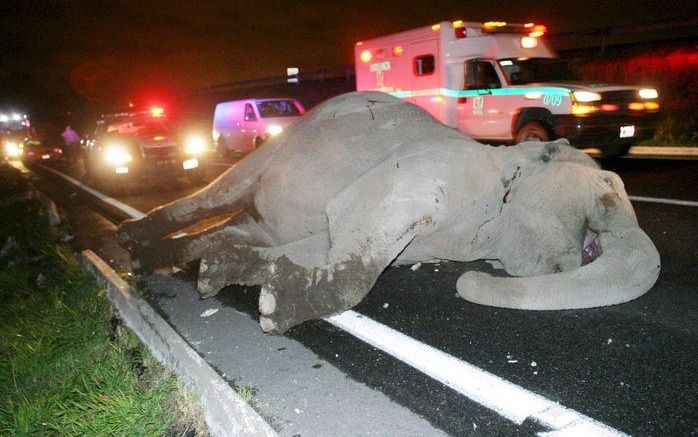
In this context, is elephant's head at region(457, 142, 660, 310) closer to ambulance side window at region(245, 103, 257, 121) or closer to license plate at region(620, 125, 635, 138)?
license plate at region(620, 125, 635, 138)

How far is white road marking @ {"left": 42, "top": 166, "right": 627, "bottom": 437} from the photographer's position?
2.62 m

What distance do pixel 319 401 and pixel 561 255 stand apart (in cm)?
170

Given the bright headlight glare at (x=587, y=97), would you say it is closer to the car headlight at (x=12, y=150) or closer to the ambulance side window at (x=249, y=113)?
the ambulance side window at (x=249, y=113)

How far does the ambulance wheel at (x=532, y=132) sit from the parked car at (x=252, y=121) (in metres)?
7.79

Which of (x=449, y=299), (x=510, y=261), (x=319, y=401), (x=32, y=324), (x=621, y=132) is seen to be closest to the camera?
(x=319, y=401)

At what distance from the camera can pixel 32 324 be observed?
15.7 feet

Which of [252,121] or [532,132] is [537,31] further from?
[252,121]

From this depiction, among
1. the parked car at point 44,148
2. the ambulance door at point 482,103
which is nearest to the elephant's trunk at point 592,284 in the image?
the ambulance door at point 482,103

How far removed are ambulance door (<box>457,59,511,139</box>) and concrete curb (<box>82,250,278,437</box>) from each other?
29.1 ft

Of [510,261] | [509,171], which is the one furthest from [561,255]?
[509,171]

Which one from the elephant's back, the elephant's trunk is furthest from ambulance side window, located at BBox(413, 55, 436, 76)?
the elephant's trunk

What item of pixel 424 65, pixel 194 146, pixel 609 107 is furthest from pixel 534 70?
pixel 194 146

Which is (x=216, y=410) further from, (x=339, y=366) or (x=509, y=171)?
(x=509, y=171)

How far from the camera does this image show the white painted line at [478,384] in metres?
2.64
